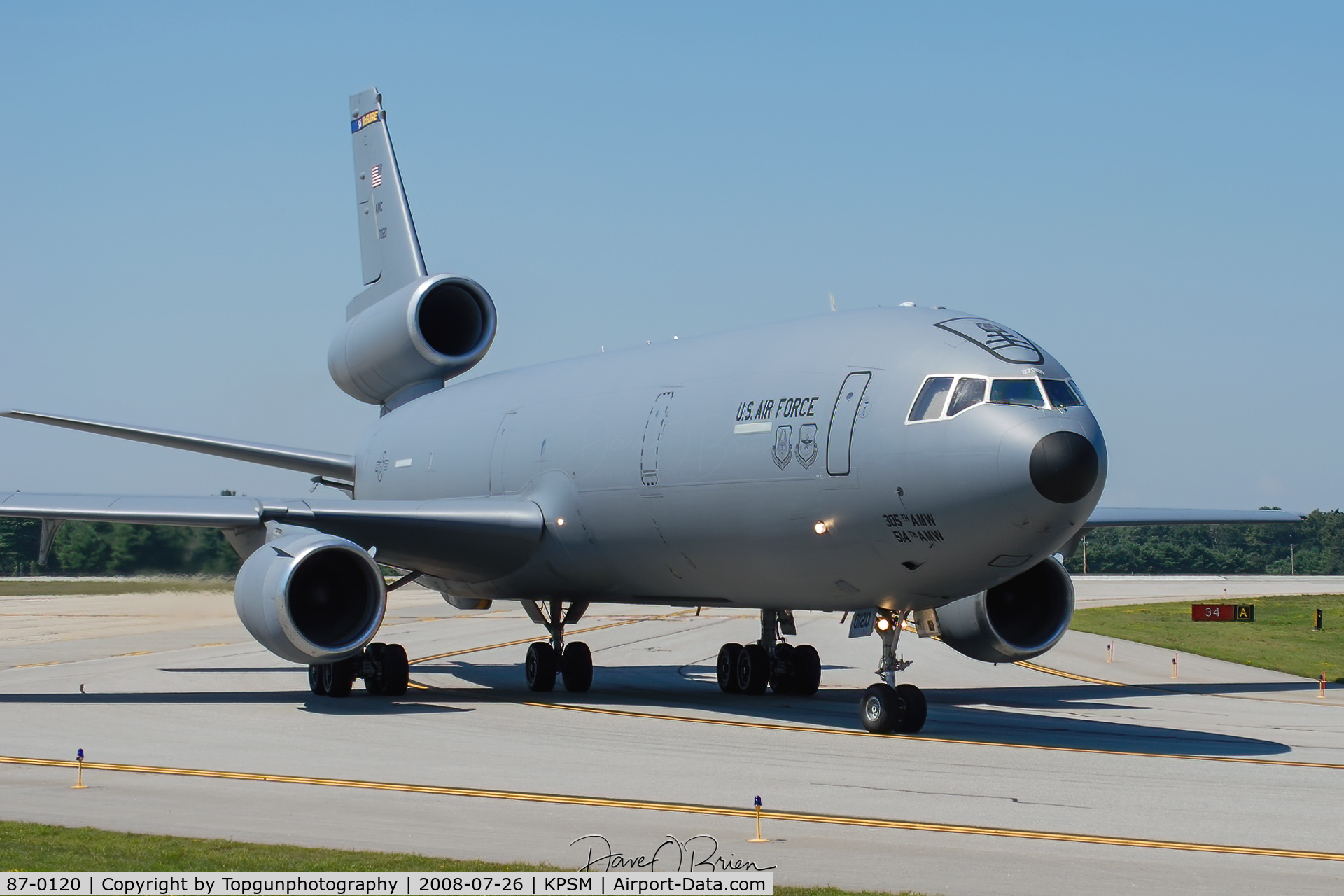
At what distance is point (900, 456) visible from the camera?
51.4ft

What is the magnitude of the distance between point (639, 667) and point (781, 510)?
13.2 meters

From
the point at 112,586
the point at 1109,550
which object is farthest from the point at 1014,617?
the point at 1109,550

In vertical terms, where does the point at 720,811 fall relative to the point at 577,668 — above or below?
below

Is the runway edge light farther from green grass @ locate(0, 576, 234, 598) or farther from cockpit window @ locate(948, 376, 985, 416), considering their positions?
green grass @ locate(0, 576, 234, 598)

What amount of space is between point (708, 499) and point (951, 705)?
584cm

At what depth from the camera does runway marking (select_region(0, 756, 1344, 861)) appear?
1032 centimetres

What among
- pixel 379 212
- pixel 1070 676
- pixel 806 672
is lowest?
pixel 1070 676

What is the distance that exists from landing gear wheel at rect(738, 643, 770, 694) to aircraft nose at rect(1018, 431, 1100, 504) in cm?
898

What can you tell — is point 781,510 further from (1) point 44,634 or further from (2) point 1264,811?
(1) point 44,634

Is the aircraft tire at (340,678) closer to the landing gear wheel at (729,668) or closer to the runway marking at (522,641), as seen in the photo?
the landing gear wheel at (729,668)

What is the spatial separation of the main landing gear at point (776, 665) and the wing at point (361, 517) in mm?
3896

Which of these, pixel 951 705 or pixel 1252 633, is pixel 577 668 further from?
pixel 1252 633

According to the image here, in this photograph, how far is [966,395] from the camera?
1548 centimetres

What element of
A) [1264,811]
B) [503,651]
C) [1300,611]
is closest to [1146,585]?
[1300,611]
